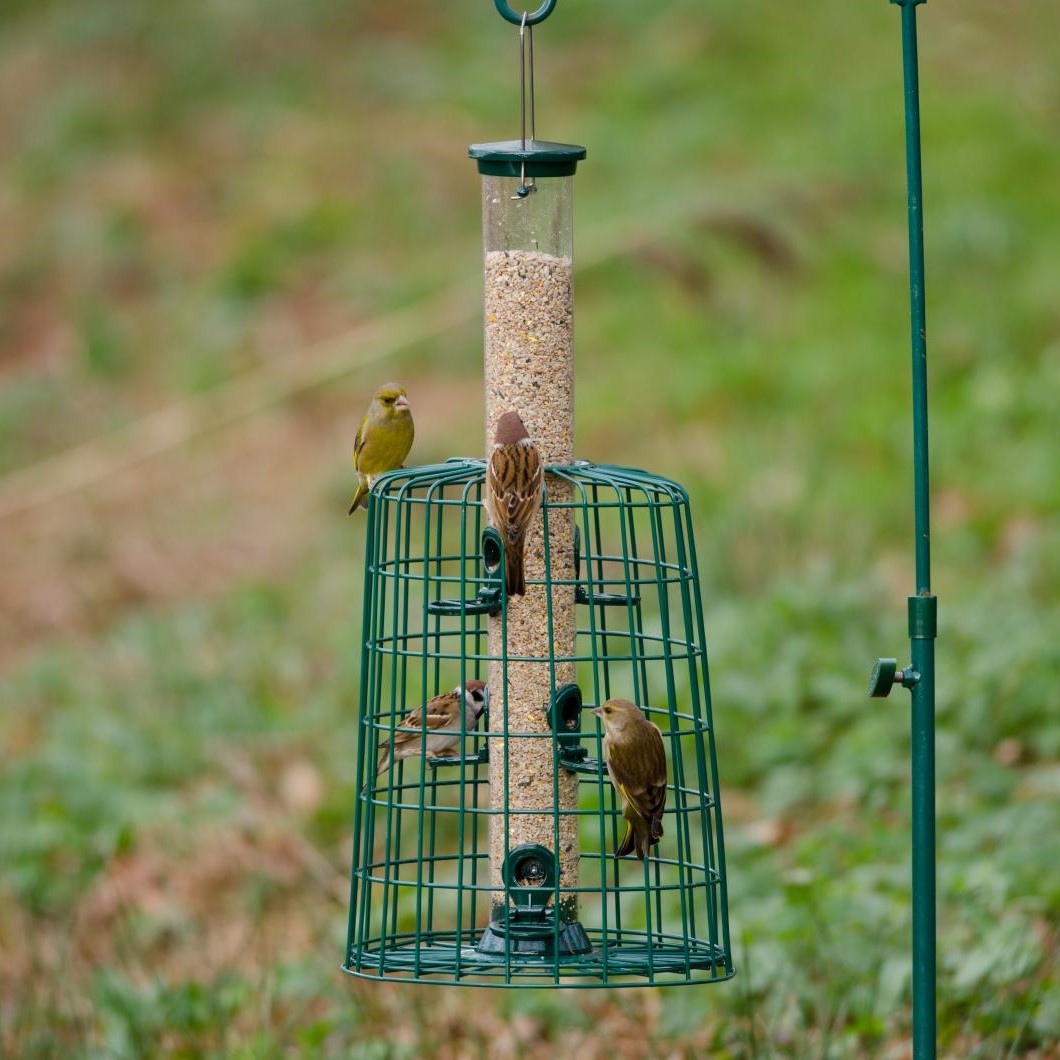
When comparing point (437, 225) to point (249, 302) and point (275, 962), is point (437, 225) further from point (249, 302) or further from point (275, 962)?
point (275, 962)

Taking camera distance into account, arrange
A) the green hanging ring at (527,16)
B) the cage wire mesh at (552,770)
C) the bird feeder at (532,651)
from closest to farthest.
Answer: the green hanging ring at (527,16) → the cage wire mesh at (552,770) → the bird feeder at (532,651)

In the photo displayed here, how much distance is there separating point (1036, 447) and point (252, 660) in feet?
15.6

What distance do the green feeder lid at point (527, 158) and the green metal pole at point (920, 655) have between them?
35.9 inches

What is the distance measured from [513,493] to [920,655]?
102 centimetres

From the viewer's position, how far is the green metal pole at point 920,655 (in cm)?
389

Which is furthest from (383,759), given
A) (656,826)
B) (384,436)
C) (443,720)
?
(384,436)

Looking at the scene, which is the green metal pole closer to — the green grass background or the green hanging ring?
the green hanging ring

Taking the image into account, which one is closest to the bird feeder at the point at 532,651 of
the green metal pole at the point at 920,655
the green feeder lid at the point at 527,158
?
the green feeder lid at the point at 527,158

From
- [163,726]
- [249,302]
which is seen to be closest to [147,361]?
[249,302]

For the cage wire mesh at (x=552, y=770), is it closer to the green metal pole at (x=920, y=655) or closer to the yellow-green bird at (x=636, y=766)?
the yellow-green bird at (x=636, y=766)

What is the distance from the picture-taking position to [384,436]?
5.48 m

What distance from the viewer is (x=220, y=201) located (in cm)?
1738

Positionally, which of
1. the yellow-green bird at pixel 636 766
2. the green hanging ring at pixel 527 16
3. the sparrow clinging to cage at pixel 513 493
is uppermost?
the green hanging ring at pixel 527 16

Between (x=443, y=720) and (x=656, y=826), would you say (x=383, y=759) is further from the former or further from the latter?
(x=656, y=826)
